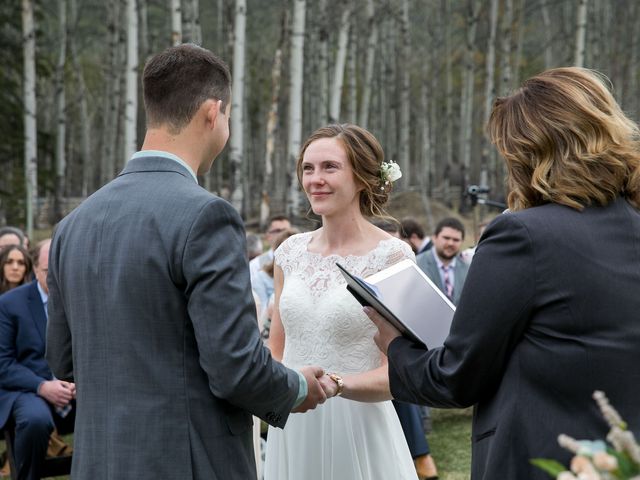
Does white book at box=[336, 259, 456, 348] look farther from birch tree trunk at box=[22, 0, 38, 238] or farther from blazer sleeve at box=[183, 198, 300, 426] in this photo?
birch tree trunk at box=[22, 0, 38, 238]

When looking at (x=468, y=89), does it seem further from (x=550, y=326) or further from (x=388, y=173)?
(x=550, y=326)

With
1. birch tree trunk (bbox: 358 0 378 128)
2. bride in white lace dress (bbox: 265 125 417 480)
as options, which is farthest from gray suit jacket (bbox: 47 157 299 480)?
birch tree trunk (bbox: 358 0 378 128)

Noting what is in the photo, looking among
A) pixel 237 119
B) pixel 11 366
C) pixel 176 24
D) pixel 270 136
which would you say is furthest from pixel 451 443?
pixel 270 136

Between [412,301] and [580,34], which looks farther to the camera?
[580,34]

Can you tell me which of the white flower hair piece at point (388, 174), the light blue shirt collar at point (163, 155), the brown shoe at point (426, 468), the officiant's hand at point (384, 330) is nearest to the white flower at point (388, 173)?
the white flower hair piece at point (388, 174)

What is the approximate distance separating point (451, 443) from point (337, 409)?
4790 mm

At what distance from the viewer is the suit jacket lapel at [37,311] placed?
245 inches

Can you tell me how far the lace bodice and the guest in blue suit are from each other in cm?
247

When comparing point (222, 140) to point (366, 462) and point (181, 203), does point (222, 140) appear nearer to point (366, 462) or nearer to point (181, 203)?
point (181, 203)

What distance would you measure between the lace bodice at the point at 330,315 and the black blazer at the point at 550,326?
4.96 feet

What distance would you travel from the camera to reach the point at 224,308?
8.52 ft

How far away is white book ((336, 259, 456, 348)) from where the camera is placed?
9.37 feet

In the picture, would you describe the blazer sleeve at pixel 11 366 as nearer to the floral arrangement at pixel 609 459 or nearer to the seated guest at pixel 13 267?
the seated guest at pixel 13 267

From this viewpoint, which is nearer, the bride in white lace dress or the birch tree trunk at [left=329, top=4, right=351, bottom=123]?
the bride in white lace dress
